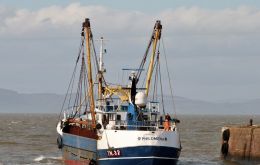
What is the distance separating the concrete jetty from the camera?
2525 inches

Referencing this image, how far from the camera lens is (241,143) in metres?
66.1

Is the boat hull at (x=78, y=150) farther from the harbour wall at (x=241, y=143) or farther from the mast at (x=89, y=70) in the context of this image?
the harbour wall at (x=241, y=143)

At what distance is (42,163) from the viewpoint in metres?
67.1

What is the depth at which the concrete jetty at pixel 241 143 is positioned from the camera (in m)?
64.1

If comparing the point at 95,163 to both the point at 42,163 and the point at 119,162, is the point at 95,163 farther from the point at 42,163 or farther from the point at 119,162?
the point at 42,163

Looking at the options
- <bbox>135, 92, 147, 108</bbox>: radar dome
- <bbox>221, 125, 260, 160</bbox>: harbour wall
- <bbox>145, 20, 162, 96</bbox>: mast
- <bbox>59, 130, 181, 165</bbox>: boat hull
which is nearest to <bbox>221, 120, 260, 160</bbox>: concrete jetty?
<bbox>221, 125, 260, 160</bbox>: harbour wall

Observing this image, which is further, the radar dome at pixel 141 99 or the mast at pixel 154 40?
the mast at pixel 154 40

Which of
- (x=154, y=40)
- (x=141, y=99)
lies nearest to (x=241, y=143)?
(x=154, y=40)

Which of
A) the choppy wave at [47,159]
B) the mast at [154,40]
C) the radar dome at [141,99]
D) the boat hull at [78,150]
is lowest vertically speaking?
the choppy wave at [47,159]

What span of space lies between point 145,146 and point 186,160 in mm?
21844

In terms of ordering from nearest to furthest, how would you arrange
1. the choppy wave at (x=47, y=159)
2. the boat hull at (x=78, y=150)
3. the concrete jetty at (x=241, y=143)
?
1. the boat hull at (x=78, y=150)
2. the concrete jetty at (x=241, y=143)
3. the choppy wave at (x=47, y=159)

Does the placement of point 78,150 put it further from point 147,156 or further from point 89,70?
point 147,156

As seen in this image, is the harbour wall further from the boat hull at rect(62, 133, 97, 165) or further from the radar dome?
the boat hull at rect(62, 133, 97, 165)

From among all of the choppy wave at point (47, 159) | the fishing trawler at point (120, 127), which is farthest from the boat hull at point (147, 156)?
the choppy wave at point (47, 159)
